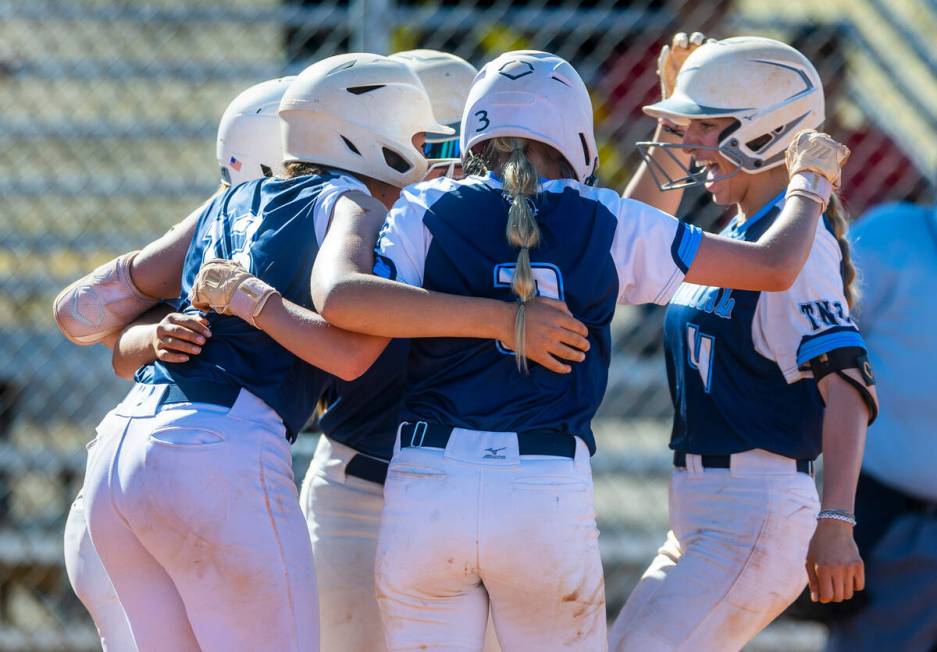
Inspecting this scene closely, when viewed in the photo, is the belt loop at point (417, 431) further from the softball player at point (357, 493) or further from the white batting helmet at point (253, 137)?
the white batting helmet at point (253, 137)

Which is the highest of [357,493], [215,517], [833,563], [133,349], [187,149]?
[133,349]

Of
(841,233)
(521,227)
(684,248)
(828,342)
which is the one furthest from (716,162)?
(521,227)

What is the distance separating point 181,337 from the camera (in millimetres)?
2855

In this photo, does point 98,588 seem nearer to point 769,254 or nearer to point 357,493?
point 357,493

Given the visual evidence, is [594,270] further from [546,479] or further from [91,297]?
[91,297]

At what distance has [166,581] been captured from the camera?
2.92m

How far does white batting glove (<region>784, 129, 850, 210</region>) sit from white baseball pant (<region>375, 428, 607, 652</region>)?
0.79 m

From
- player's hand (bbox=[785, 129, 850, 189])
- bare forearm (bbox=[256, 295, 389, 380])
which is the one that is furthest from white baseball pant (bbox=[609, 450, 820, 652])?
bare forearm (bbox=[256, 295, 389, 380])

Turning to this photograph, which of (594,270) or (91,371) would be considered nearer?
(594,270)

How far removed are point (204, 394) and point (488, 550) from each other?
2.42 ft

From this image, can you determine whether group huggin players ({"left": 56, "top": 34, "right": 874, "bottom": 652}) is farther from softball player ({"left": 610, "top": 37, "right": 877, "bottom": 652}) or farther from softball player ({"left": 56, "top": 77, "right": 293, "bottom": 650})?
softball player ({"left": 56, "top": 77, "right": 293, "bottom": 650})

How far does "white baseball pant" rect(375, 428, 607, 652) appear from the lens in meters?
2.54

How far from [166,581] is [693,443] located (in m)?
1.32

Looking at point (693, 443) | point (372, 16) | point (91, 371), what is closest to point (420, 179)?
point (693, 443)
